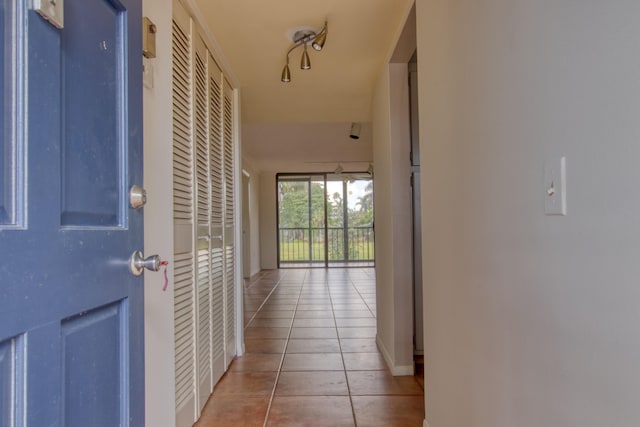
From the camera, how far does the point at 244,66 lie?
2.90 meters

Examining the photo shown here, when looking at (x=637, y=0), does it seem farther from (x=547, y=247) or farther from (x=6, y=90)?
(x=6, y=90)

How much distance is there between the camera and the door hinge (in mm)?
694

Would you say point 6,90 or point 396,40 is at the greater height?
point 396,40

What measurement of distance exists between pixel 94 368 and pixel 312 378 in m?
1.92

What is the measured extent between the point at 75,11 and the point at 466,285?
126 cm

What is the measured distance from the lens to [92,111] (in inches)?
34.8

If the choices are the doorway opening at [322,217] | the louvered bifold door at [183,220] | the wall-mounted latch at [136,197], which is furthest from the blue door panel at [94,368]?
the doorway opening at [322,217]

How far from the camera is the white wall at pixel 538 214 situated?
2.01 feet

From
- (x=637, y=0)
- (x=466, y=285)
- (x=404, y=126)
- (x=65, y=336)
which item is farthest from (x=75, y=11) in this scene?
(x=404, y=126)

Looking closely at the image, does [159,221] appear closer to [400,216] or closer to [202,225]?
[202,225]

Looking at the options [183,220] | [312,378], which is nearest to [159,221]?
[183,220]

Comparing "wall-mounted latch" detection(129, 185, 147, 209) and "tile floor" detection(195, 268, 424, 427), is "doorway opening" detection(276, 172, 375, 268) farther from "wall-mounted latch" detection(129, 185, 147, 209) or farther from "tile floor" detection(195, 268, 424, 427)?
"wall-mounted latch" detection(129, 185, 147, 209)

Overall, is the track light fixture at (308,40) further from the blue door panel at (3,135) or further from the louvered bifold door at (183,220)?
the blue door panel at (3,135)

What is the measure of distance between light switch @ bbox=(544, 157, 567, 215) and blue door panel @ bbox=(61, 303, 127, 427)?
0.99 m
